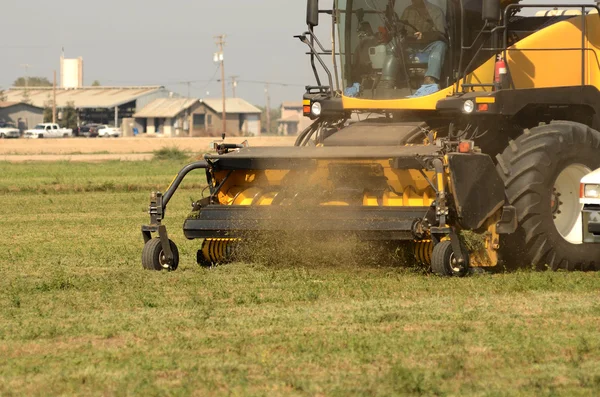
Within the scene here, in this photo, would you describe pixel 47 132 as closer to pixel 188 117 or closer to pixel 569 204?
pixel 188 117

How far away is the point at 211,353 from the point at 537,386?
2.18m

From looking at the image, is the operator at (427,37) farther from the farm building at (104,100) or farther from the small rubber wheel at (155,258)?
the farm building at (104,100)

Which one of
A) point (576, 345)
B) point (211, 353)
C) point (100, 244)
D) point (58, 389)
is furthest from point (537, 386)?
point (100, 244)

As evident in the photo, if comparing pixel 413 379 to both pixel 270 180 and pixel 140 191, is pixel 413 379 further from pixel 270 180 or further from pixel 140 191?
pixel 140 191

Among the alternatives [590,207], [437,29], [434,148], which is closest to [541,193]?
[590,207]

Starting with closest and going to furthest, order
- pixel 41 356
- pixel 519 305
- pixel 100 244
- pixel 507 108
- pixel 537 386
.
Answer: pixel 537 386 → pixel 41 356 → pixel 519 305 → pixel 507 108 → pixel 100 244

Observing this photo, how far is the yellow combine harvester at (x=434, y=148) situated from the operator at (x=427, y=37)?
13mm

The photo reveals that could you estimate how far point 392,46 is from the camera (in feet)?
43.5

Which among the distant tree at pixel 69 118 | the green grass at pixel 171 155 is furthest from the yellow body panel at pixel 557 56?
the distant tree at pixel 69 118

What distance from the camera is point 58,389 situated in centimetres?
651

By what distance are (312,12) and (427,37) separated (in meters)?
1.52

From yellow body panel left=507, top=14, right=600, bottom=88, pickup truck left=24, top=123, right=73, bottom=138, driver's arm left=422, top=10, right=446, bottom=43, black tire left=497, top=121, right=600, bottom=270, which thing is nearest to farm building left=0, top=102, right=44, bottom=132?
pickup truck left=24, top=123, right=73, bottom=138

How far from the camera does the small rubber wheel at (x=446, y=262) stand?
1080 centimetres

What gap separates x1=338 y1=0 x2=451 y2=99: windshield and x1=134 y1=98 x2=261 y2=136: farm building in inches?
3791
